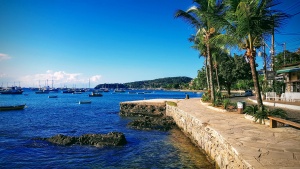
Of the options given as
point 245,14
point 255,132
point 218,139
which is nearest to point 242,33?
point 245,14

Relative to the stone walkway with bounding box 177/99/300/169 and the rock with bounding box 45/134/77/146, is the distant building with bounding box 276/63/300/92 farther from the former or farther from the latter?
the rock with bounding box 45/134/77/146

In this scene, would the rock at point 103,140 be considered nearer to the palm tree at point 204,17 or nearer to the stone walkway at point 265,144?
the stone walkway at point 265,144

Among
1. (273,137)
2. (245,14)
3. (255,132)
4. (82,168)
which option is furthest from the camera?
(245,14)

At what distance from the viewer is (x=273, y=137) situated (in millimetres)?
8852

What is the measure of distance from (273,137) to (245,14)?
23.1 feet

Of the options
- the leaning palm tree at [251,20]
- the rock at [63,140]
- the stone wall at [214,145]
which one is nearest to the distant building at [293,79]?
the leaning palm tree at [251,20]

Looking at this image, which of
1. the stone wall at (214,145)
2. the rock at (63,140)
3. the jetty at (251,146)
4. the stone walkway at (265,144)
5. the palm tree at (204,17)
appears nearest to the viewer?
the stone walkway at (265,144)

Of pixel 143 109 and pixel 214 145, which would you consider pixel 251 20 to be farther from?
pixel 143 109

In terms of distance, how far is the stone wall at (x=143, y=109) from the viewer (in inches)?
1283

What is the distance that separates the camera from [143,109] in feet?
111

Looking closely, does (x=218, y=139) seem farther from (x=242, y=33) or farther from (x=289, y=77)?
(x=289, y=77)

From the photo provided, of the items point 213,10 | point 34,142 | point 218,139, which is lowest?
point 34,142

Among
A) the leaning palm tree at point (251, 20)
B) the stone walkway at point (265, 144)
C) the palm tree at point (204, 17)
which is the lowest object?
the stone walkway at point (265, 144)

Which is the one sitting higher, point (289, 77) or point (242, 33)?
point (242, 33)
